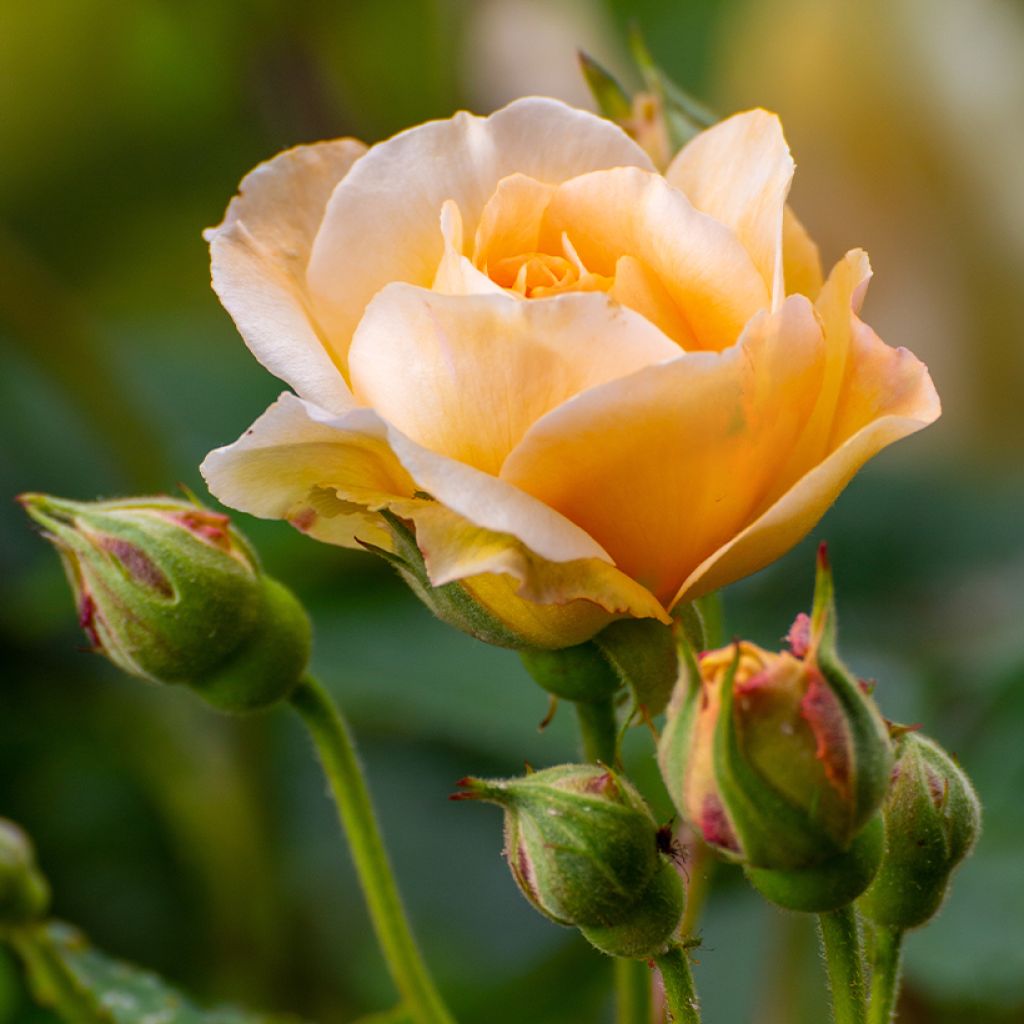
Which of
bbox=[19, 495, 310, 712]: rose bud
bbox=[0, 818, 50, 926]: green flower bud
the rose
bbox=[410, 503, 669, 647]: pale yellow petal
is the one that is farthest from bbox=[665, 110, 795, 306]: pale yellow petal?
bbox=[0, 818, 50, 926]: green flower bud

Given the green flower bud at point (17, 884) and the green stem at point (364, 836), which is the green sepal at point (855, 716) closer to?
the green stem at point (364, 836)

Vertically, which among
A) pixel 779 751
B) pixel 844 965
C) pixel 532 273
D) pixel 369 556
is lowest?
pixel 369 556

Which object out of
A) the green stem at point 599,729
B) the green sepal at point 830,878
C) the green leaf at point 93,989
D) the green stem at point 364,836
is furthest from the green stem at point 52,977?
the green sepal at point 830,878

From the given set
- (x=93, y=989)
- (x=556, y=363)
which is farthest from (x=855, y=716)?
(x=93, y=989)

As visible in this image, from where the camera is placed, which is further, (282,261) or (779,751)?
(282,261)

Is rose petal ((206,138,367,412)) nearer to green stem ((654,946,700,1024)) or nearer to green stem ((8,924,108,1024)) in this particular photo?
green stem ((654,946,700,1024))

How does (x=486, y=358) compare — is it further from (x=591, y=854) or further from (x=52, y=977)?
(x=52, y=977)

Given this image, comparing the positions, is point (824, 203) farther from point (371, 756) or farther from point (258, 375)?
point (371, 756)
